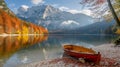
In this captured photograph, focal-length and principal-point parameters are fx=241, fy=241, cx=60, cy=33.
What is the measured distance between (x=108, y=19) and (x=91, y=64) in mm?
12926

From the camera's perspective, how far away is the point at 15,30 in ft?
624

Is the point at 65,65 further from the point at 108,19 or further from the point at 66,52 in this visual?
the point at 108,19

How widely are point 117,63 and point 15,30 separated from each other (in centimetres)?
16981

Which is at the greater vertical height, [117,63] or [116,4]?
[116,4]

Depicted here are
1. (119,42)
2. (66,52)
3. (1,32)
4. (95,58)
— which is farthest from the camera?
(1,32)

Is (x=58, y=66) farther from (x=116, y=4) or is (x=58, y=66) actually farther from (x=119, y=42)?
(x=119, y=42)

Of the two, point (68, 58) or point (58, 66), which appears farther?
point (68, 58)

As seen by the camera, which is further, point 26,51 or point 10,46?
point 10,46

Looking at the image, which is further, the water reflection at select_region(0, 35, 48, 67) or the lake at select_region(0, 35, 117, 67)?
the water reflection at select_region(0, 35, 48, 67)

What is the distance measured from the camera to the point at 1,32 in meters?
158

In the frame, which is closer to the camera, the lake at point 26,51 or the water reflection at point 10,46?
the lake at point 26,51

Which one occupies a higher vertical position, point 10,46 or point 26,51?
point 10,46

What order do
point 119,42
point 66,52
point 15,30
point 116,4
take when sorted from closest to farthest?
point 66,52, point 116,4, point 119,42, point 15,30

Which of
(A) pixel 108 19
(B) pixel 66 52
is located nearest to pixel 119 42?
(A) pixel 108 19
